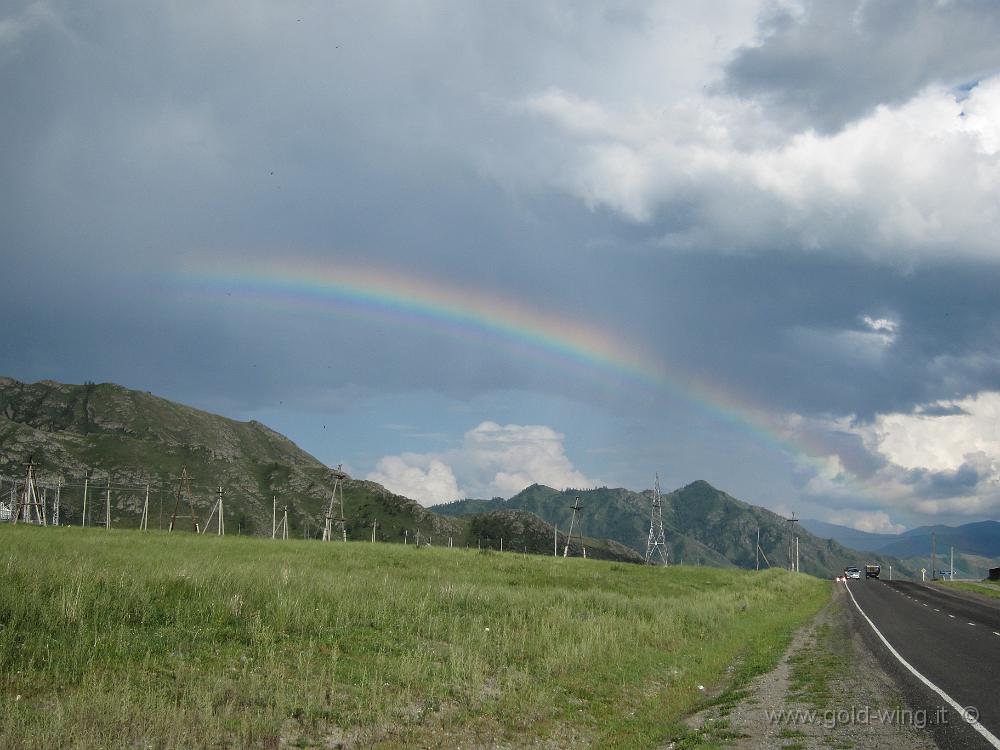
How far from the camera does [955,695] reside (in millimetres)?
15727

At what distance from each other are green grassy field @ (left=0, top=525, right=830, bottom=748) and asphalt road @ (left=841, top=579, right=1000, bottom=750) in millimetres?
4094

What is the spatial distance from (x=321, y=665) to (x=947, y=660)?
17715 mm

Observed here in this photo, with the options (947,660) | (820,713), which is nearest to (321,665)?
(820,713)

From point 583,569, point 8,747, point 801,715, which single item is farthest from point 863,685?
point 583,569

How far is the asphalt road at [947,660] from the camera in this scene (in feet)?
43.2

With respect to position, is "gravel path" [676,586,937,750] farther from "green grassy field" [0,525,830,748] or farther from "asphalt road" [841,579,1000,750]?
"green grassy field" [0,525,830,748]

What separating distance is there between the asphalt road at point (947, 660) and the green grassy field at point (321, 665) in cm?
409

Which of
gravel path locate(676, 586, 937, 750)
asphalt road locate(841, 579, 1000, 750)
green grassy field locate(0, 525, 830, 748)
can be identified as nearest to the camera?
green grassy field locate(0, 525, 830, 748)

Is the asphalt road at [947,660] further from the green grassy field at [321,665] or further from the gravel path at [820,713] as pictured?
the green grassy field at [321,665]

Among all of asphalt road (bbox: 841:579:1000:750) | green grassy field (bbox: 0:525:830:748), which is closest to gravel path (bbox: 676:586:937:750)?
asphalt road (bbox: 841:579:1000:750)

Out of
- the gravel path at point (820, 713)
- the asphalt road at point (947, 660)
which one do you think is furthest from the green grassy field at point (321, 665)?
the asphalt road at point (947, 660)

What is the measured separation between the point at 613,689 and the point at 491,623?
656 cm

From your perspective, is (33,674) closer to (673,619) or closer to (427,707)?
(427,707)

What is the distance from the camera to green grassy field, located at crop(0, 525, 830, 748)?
471 inches
